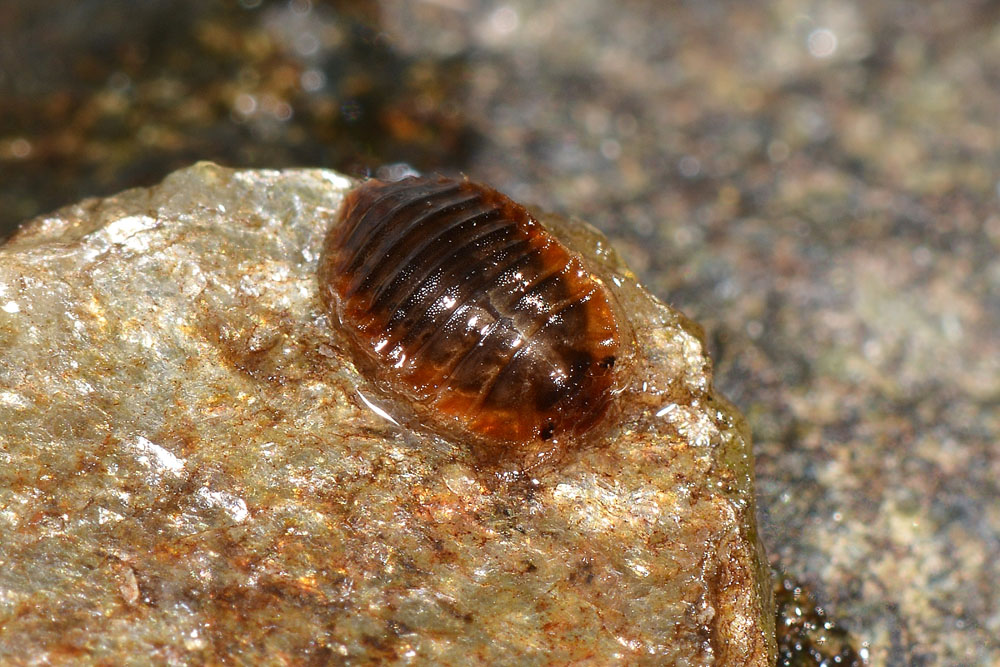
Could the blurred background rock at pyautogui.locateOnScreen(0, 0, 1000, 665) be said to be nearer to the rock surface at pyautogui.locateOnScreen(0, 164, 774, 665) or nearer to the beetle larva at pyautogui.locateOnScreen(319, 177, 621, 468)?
the rock surface at pyautogui.locateOnScreen(0, 164, 774, 665)

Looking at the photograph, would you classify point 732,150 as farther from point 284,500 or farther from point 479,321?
point 284,500

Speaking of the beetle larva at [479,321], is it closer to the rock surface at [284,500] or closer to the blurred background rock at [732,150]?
the rock surface at [284,500]

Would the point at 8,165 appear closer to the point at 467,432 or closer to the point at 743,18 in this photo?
the point at 467,432

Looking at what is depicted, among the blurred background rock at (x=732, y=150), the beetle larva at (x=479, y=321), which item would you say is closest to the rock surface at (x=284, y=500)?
the beetle larva at (x=479, y=321)

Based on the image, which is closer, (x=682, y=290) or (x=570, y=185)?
(x=682, y=290)

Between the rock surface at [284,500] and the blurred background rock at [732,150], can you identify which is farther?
the blurred background rock at [732,150]

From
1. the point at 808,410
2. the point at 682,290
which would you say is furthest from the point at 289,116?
the point at 808,410
